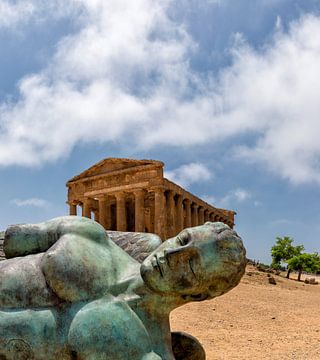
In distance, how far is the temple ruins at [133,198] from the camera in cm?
4144

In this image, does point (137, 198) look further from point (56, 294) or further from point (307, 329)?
point (56, 294)

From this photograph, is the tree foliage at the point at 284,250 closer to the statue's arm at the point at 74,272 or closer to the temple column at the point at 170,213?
the temple column at the point at 170,213

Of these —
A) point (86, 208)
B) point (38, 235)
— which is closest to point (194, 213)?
point (86, 208)

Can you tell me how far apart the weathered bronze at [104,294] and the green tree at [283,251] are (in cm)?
6008

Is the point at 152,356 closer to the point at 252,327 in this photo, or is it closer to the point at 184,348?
the point at 184,348

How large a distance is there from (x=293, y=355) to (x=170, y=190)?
3320cm

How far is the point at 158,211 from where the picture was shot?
4088 cm

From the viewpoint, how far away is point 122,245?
351cm

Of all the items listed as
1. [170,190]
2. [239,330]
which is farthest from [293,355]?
[170,190]

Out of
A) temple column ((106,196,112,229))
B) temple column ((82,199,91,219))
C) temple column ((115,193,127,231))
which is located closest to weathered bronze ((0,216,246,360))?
temple column ((115,193,127,231))

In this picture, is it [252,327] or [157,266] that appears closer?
[157,266]

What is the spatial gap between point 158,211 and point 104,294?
3820 cm

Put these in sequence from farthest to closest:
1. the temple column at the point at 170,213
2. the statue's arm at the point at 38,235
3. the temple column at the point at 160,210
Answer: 1. the temple column at the point at 170,213
2. the temple column at the point at 160,210
3. the statue's arm at the point at 38,235

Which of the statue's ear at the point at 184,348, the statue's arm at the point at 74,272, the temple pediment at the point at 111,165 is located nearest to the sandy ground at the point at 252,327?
the statue's ear at the point at 184,348
